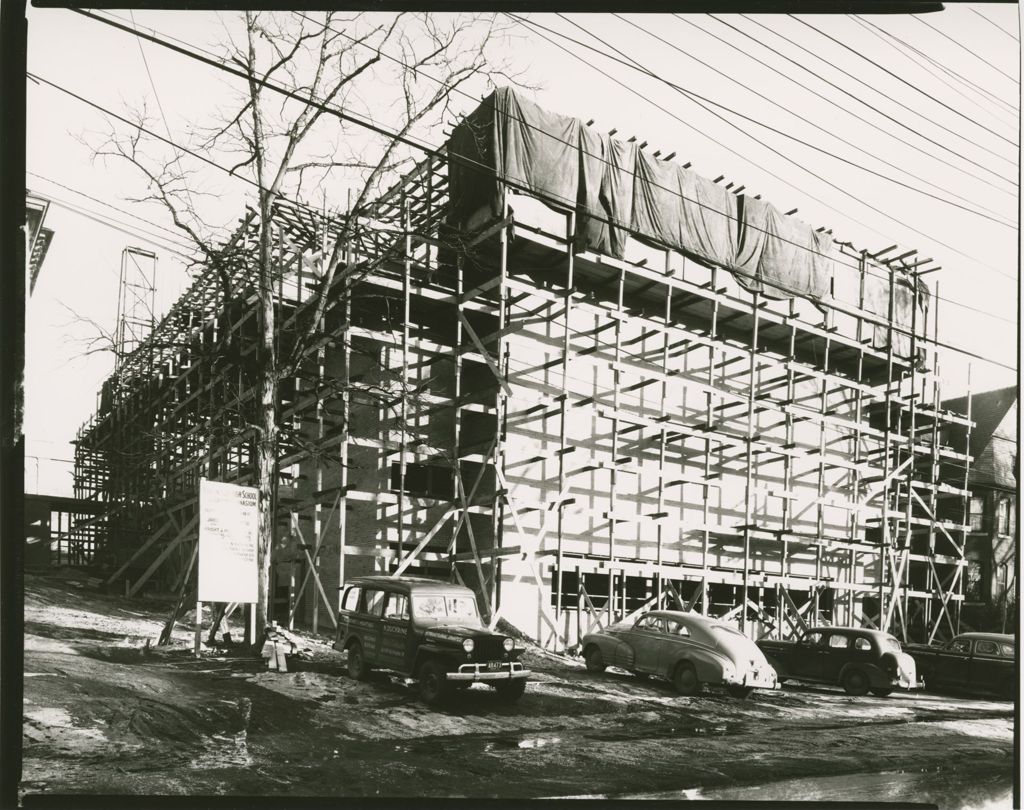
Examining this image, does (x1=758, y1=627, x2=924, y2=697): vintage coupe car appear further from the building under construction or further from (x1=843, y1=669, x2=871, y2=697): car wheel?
the building under construction

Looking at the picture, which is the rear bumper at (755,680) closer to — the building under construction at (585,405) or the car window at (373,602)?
the building under construction at (585,405)

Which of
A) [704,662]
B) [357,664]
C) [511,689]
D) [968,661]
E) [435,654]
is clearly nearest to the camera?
[435,654]

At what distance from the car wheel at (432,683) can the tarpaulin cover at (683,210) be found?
32.7 feet

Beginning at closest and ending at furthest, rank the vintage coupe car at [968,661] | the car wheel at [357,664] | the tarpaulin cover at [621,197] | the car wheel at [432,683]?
the car wheel at [432,683], the car wheel at [357,664], the tarpaulin cover at [621,197], the vintage coupe car at [968,661]

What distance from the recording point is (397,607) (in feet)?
37.8

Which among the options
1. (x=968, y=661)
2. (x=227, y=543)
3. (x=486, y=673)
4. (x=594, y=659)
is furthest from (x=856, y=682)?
(x=227, y=543)

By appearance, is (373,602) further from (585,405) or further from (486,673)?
(585,405)

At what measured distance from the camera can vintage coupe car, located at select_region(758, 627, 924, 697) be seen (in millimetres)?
15461

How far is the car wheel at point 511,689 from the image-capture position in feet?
36.0

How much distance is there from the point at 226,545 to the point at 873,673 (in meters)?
10.5

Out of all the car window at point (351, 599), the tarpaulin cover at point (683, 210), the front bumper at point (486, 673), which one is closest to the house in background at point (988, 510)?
the tarpaulin cover at point (683, 210)

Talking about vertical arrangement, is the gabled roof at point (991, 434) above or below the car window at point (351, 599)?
above

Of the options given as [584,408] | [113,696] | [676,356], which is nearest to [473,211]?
[584,408]

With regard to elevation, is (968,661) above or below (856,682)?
above
